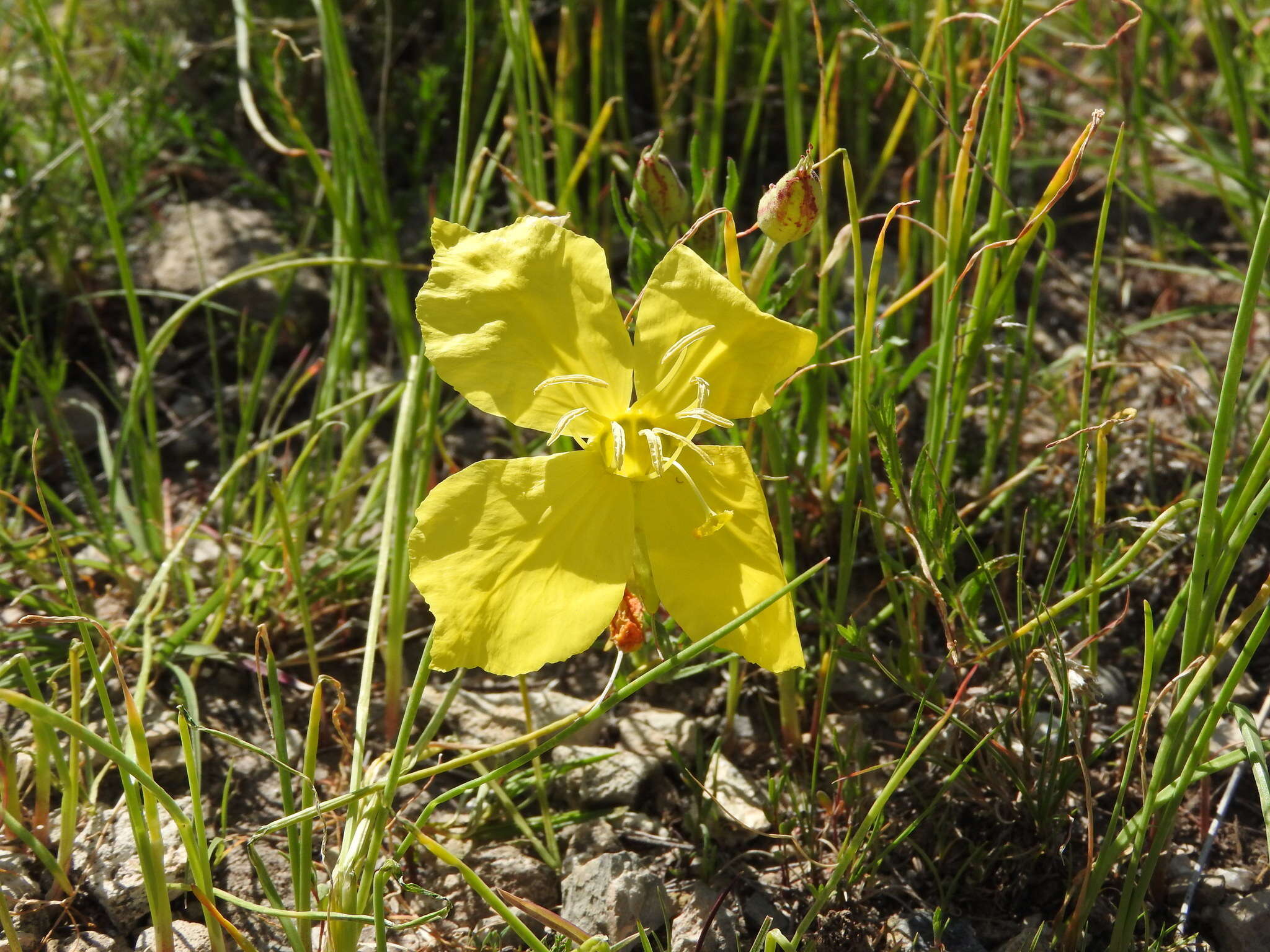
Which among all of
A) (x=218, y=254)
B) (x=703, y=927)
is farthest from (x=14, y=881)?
(x=218, y=254)

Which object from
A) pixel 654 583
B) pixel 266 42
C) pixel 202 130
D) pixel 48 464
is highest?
pixel 266 42

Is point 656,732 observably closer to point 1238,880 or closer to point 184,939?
point 184,939

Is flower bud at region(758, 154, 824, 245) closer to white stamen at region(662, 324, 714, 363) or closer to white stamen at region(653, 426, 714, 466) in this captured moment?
white stamen at region(662, 324, 714, 363)

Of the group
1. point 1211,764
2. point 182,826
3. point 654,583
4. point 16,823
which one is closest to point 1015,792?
point 1211,764

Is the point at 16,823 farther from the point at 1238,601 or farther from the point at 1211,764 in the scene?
the point at 1238,601

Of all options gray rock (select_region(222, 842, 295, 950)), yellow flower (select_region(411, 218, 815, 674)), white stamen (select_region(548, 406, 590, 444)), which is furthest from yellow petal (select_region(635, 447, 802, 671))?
gray rock (select_region(222, 842, 295, 950))

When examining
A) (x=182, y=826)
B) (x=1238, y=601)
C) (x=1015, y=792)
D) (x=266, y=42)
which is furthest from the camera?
(x=266, y=42)
